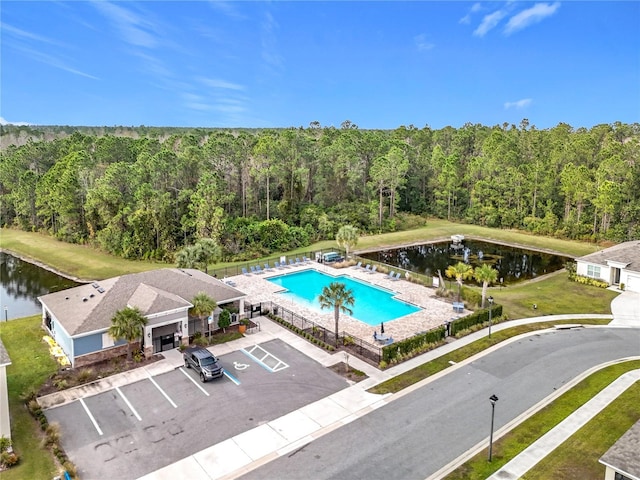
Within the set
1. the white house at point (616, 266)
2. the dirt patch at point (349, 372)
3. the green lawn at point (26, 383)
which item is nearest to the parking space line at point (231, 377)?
the dirt patch at point (349, 372)

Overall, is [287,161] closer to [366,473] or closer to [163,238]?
[163,238]

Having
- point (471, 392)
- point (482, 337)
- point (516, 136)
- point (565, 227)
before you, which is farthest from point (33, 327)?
point (516, 136)

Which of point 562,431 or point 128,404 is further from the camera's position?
point 128,404

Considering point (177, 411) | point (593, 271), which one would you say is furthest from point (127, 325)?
point (593, 271)

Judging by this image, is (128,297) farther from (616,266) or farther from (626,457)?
(616,266)

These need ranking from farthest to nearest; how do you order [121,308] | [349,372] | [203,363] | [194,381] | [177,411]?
[121,308] < [349,372] < [203,363] < [194,381] < [177,411]

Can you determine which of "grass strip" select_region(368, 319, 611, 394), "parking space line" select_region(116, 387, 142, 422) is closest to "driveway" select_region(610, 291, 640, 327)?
"grass strip" select_region(368, 319, 611, 394)
